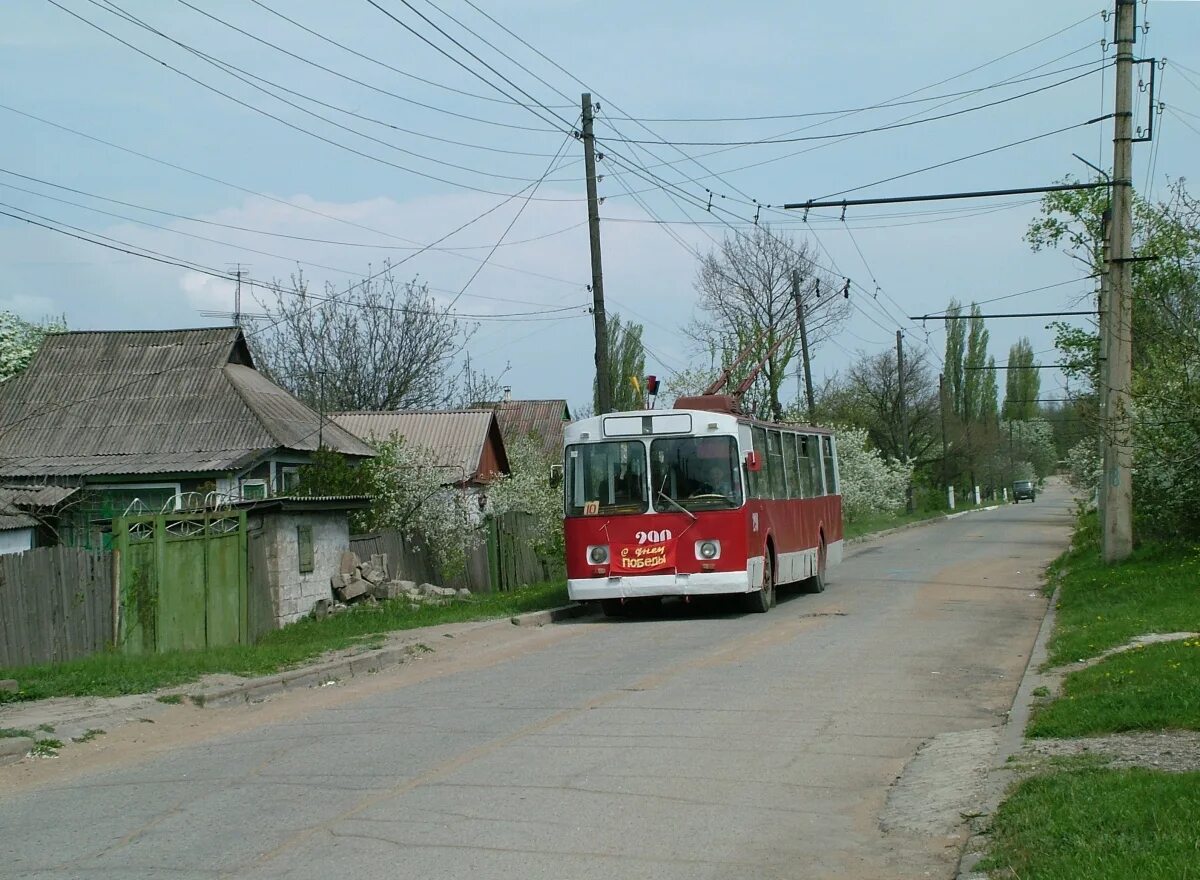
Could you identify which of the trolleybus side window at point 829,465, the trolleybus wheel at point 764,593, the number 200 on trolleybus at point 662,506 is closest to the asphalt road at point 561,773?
the number 200 on trolleybus at point 662,506

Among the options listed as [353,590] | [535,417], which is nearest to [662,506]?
[353,590]

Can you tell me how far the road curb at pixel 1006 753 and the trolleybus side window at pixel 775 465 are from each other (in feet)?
21.5

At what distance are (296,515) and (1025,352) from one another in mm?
89131

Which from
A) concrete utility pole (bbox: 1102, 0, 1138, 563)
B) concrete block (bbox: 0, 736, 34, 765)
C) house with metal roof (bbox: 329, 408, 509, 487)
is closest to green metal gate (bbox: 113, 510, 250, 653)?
concrete block (bbox: 0, 736, 34, 765)

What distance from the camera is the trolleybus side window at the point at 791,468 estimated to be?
2273cm

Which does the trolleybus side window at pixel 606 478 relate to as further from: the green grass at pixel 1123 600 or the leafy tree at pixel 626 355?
the leafy tree at pixel 626 355

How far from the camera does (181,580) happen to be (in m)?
16.7

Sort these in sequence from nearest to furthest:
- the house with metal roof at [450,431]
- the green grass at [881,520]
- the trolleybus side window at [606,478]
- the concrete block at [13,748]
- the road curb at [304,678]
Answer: the concrete block at [13,748], the road curb at [304,678], the trolleybus side window at [606,478], the house with metal roof at [450,431], the green grass at [881,520]

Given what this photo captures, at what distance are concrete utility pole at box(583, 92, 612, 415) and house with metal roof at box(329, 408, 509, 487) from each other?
21.3 m

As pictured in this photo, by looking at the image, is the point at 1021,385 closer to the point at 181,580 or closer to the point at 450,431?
the point at 450,431

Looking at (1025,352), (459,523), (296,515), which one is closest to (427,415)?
(459,523)

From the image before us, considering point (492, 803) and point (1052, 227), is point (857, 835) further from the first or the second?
point (1052, 227)

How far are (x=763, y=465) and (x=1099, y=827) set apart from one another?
14604 mm

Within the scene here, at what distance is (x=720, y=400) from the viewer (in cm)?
2141
